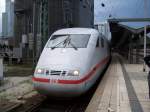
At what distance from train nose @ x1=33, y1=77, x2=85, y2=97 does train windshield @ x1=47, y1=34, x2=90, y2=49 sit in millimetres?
2152

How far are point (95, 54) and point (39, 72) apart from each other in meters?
2.78

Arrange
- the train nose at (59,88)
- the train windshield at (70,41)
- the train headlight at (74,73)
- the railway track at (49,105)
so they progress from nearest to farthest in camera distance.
A: the train nose at (59,88)
the train headlight at (74,73)
the railway track at (49,105)
the train windshield at (70,41)

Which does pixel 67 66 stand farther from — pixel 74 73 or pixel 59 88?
pixel 59 88

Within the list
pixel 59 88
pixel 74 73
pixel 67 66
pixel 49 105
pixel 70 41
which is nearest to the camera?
pixel 59 88

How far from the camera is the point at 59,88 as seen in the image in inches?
346

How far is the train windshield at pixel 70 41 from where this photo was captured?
10852 millimetres

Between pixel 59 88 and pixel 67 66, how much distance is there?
0.85 meters

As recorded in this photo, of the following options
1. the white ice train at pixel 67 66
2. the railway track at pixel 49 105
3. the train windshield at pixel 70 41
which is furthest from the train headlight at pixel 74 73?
the train windshield at pixel 70 41

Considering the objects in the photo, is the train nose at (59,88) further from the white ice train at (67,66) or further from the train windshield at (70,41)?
the train windshield at (70,41)

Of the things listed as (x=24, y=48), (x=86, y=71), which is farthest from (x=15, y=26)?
(x=86, y=71)

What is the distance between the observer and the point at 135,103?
8070 mm

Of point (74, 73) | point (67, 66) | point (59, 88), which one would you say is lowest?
point (59, 88)

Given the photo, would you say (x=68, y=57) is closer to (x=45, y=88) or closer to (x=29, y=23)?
(x=45, y=88)

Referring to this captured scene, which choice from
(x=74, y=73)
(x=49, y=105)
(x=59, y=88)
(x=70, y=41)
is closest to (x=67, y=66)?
(x=74, y=73)
